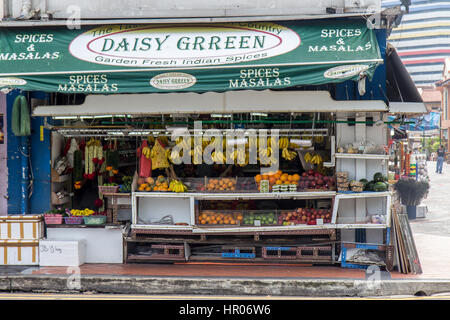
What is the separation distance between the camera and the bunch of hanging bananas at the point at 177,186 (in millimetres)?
8422

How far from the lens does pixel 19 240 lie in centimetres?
859

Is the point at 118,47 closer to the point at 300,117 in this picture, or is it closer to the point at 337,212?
the point at 300,117

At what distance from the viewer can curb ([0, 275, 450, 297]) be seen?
7.38 metres

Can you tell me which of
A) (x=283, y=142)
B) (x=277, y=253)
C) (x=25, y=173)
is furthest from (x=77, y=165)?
(x=277, y=253)

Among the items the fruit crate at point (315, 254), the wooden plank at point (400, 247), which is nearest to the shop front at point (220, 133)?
the fruit crate at point (315, 254)

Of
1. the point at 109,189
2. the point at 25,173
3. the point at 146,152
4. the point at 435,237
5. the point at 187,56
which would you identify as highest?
the point at 187,56

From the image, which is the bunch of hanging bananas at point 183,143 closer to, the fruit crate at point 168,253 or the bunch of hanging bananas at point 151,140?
the bunch of hanging bananas at point 151,140

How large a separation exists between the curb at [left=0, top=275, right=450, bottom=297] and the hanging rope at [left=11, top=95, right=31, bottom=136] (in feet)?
8.50

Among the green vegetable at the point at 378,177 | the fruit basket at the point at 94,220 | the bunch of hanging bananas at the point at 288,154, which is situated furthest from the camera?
the bunch of hanging bananas at the point at 288,154

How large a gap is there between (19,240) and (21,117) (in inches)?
88.2

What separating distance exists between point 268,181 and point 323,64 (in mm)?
2219

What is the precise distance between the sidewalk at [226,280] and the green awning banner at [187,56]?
3.04 metres

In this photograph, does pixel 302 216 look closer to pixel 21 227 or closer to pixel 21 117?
pixel 21 227

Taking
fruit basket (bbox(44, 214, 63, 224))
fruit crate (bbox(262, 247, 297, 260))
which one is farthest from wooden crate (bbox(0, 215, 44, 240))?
fruit crate (bbox(262, 247, 297, 260))
